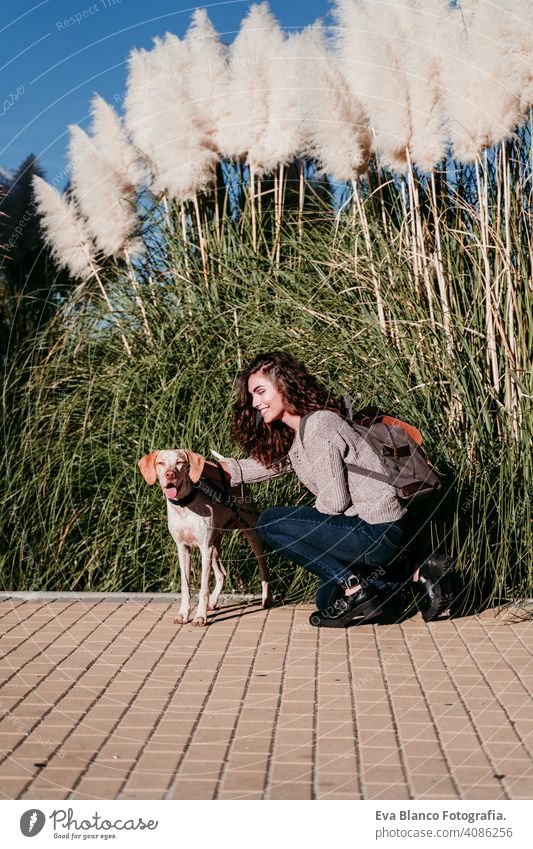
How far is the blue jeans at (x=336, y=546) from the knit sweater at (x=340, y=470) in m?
0.07

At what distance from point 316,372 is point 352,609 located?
5.15ft

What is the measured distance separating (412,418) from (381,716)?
2349mm

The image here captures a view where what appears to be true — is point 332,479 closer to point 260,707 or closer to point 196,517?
point 196,517

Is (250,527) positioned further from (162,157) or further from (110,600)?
(162,157)

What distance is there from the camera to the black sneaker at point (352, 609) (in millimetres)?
5355

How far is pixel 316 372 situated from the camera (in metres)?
6.25

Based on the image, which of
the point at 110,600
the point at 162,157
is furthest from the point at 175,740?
the point at 162,157

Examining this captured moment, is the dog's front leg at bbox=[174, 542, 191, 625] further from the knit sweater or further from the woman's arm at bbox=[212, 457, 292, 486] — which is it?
the knit sweater

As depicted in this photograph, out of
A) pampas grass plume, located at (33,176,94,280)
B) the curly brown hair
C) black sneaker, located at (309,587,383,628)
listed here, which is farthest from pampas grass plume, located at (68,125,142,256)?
black sneaker, located at (309,587,383,628)

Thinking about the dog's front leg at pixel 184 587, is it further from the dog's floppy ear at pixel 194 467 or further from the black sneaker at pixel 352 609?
the black sneaker at pixel 352 609

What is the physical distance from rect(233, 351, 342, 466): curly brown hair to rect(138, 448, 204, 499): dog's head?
1.36 ft

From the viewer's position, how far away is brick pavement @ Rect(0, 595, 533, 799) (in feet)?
11.0

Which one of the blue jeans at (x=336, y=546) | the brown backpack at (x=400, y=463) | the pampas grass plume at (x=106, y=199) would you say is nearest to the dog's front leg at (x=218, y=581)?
the blue jeans at (x=336, y=546)

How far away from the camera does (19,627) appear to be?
564cm
